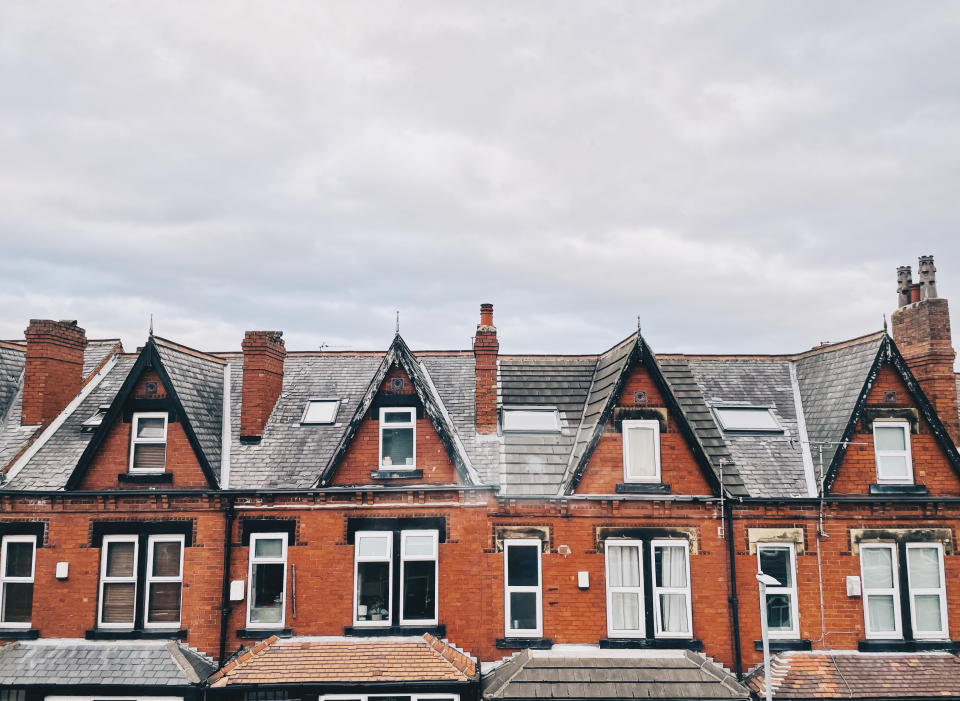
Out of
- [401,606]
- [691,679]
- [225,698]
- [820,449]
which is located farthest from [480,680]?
[820,449]

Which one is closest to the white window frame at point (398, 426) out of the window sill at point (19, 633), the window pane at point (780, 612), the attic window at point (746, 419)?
the attic window at point (746, 419)

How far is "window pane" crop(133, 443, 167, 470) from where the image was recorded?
17.5 meters

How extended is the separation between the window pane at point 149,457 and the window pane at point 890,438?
18108 mm

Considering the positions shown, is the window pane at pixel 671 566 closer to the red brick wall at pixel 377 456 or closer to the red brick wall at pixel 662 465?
the red brick wall at pixel 662 465

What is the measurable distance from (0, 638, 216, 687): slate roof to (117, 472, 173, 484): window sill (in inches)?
146

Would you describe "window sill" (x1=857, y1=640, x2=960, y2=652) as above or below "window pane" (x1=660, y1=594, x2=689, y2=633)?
below

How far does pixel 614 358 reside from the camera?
19312 mm

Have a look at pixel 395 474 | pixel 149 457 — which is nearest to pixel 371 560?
pixel 395 474

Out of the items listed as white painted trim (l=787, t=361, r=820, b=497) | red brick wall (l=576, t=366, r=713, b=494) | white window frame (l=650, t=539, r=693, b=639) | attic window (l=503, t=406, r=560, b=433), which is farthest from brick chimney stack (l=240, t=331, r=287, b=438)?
white painted trim (l=787, t=361, r=820, b=497)

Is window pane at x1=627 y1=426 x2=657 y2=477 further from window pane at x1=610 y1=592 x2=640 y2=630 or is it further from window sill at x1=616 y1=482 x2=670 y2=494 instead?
window pane at x1=610 y1=592 x2=640 y2=630

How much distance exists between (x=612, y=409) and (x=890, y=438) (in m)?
7.18

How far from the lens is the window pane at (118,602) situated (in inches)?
658

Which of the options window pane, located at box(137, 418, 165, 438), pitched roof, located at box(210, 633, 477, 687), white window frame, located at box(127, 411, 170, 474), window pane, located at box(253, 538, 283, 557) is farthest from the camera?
window pane, located at box(137, 418, 165, 438)

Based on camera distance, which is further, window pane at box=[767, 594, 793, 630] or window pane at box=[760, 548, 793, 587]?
window pane at box=[760, 548, 793, 587]
